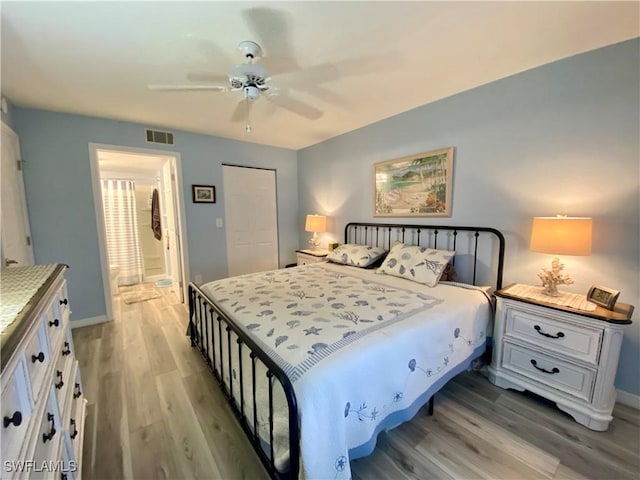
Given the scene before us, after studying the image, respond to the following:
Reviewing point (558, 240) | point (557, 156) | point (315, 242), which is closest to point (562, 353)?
point (558, 240)

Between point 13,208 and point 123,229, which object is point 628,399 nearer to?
point 13,208

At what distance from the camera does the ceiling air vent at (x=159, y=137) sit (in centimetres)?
337

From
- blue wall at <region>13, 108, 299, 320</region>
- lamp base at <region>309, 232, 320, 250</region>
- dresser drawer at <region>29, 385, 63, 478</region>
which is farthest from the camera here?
lamp base at <region>309, 232, 320, 250</region>

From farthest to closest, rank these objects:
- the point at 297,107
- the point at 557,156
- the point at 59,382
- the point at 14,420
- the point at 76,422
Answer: the point at 297,107, the point at 557,156, the point at 76,422, the point at 59,382, the point at 14,420

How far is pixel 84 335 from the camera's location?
291cm

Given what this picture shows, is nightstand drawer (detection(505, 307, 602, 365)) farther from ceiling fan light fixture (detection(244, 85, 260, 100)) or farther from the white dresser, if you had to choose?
the white dresser

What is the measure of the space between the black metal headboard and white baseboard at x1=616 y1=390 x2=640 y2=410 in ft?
3.27

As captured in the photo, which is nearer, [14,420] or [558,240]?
[14,420]

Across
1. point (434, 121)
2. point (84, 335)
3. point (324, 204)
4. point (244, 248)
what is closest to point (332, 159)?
point (324, 204)

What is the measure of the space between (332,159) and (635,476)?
3.93m

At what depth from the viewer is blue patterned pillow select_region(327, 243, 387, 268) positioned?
3.13 meters

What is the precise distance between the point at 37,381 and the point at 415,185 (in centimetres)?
313

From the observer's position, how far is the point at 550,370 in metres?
1.82

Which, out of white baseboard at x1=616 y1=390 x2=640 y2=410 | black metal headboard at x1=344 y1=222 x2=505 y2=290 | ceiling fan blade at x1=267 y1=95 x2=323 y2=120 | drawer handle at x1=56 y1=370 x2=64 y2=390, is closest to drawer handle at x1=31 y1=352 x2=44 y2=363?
drawer handle at x1=56 y1=370 x2=64 y2=390
